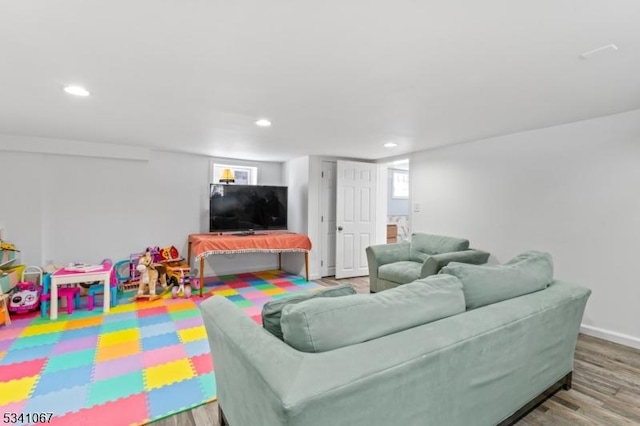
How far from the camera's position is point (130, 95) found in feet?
7.93

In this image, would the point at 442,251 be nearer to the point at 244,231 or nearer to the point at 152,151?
the point at 244,231

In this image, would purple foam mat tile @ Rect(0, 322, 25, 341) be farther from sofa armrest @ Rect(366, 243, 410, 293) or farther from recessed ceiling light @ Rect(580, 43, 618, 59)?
recessed ceiling light @ Rect(580, 43, 618, 59)

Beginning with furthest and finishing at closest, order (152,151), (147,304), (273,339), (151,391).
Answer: (152,151)
(147,304)
(151,391)
(273,339)

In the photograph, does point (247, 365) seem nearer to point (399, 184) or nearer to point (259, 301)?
point (259, 301)

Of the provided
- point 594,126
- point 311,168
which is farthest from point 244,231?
point 594,126

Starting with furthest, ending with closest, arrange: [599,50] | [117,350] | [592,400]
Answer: [117,350] < [592,400] < [599,50]

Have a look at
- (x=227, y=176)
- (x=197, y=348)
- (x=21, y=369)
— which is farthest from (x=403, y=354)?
(x=227, y=176)

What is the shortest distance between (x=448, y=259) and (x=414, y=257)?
0.99m

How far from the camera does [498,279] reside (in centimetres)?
181

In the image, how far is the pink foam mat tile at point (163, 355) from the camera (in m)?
2.49

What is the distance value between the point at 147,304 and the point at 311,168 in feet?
10.00

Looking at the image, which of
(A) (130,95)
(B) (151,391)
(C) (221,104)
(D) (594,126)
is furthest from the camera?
(D) (594,126)

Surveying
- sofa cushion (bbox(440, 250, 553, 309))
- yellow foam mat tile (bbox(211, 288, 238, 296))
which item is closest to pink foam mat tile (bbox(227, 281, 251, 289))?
yellow foam mat tile (bbox(211, 288, 238, 296))

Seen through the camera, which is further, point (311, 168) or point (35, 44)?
point (311, 168)
